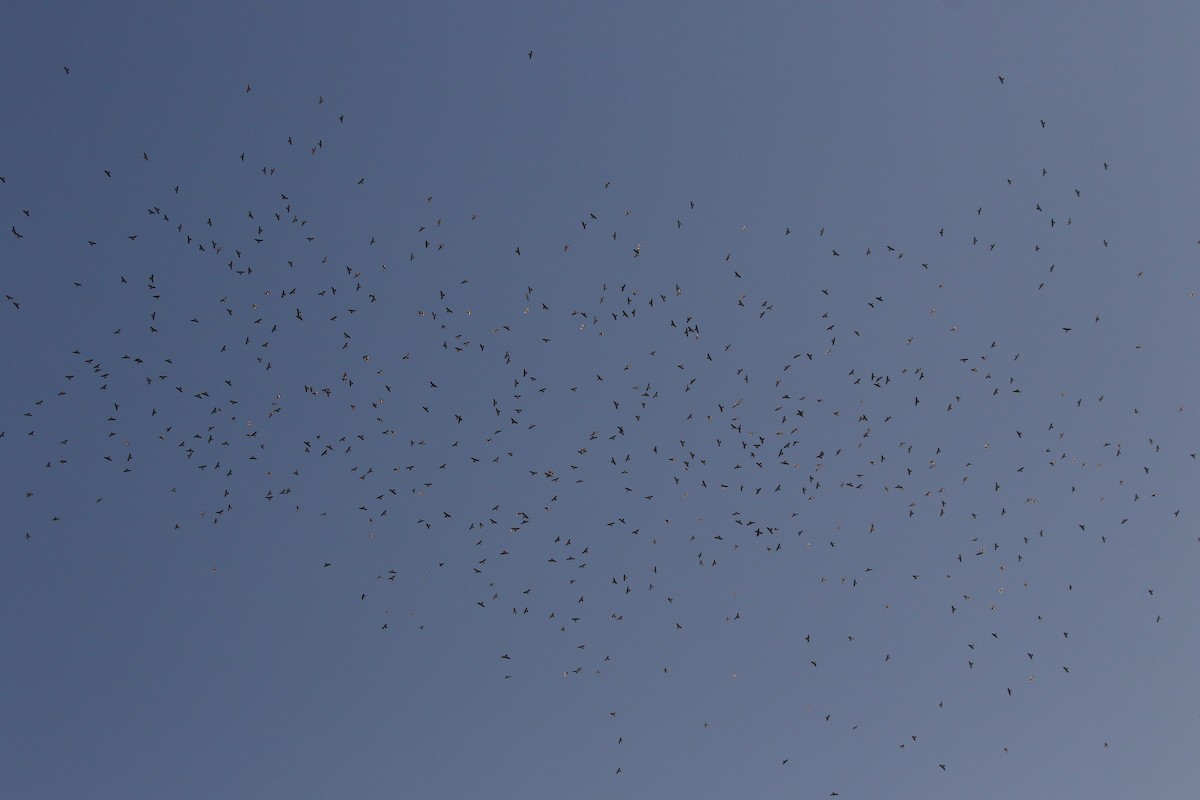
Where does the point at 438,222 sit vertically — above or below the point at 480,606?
above

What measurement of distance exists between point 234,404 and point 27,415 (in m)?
6.70

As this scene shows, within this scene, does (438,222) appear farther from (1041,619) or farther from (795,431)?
(1041,619)

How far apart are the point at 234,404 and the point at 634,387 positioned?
1346cm

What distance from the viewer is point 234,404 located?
32344 millimetres

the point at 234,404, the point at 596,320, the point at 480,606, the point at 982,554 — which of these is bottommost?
the point at 480,606

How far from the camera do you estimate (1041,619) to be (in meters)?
31.9

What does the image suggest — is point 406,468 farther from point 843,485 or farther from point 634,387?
point 843,485

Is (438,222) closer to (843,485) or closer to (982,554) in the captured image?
(843,485)

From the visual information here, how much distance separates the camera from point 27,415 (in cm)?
3186

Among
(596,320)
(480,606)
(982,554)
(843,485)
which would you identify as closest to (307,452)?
(480,606)

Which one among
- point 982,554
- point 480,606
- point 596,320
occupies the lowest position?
point 480,606

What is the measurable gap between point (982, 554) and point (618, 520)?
12.3 m

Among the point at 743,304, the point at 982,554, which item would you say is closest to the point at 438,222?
the point at 743,304

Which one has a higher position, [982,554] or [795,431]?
[795,431]
